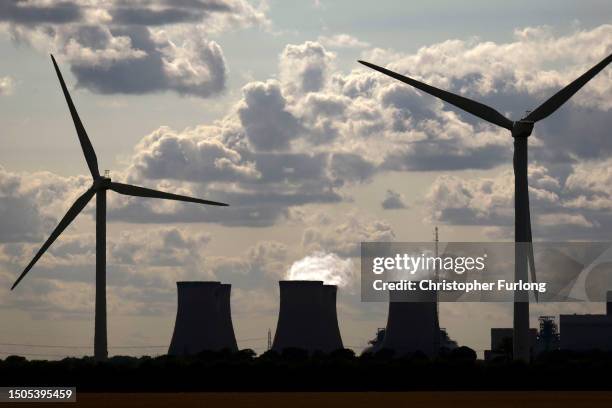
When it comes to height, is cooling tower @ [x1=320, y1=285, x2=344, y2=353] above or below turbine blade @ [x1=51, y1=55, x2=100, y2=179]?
below

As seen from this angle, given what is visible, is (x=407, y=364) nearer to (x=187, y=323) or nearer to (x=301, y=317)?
(x=301, y=317)

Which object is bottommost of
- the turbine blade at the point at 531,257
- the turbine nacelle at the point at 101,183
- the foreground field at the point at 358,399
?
the foreground field at the point at 358,399

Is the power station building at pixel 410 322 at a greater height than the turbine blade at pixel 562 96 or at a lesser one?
lesser

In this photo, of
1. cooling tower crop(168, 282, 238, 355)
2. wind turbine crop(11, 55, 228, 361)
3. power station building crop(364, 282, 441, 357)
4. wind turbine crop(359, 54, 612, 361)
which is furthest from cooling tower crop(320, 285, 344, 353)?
wind turbine crop(359, 54, 612, 361)

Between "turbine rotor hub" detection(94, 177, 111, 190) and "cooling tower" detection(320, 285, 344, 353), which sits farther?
"cooling tower" detection(320, 285, 344, 353)

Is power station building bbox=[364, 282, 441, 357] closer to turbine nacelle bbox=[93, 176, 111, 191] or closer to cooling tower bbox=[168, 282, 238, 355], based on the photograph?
cooling tower bbox=[168, 282, 238, 355]

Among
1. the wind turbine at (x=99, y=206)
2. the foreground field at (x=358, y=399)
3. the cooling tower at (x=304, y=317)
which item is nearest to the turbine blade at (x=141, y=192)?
the wind turbine at (x=99, y=206)

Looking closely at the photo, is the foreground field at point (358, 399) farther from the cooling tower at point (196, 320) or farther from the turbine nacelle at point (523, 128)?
the cooling tower at point (196, 320)

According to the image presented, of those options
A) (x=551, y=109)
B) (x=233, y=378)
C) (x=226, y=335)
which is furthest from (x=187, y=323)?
(x=551, y=109)
